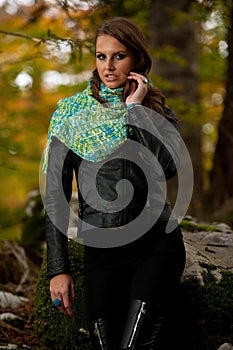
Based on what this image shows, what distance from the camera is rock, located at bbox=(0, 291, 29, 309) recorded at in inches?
165

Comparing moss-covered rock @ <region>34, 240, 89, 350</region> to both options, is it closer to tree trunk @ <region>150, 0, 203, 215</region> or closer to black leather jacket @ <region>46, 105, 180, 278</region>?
black leather jacket @ <region>46, 105, 180, 278</region>

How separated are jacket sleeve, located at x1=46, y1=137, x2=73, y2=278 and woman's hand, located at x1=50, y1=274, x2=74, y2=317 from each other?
0.10 ft

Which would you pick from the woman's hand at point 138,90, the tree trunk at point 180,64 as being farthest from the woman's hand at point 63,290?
the tree trunk at point 180,64

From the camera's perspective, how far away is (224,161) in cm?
705

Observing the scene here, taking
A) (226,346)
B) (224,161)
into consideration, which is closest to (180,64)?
(224,161)

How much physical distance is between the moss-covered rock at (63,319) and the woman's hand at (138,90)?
1.04 m

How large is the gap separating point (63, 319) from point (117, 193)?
1.05 metres

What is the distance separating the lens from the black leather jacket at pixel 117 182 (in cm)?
274

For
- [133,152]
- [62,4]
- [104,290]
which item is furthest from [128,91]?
[62,4]

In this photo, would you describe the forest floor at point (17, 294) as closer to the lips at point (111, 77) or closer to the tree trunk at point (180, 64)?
the lips at point (111, 77)

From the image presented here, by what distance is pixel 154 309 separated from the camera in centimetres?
254

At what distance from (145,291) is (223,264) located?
0.92 metres

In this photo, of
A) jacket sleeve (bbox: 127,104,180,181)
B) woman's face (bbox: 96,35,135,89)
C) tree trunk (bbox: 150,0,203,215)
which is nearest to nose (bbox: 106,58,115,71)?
woman's face (bbox: 96,35,135,89)

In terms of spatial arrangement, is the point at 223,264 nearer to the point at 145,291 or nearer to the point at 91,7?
the point at 145,291
